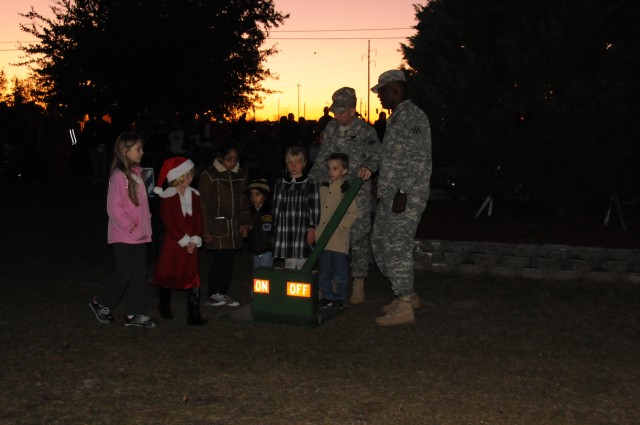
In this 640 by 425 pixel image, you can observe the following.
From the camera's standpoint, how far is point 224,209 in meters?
7.86

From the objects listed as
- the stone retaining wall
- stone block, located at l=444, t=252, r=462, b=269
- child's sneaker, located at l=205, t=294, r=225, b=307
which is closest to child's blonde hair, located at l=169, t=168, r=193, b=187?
child's sneaker, located at l=205, t=294, r=225, b=307

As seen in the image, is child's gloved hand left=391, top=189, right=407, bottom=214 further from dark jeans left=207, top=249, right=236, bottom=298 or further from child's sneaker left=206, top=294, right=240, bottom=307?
child's sneaker left=206, top=294, right=240, bottom=307

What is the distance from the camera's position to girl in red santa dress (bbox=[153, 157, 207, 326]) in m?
7.07

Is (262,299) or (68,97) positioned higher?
(68,97)

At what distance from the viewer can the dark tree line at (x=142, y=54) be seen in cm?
2644

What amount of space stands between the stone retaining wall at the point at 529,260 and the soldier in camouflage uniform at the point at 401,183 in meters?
2.35

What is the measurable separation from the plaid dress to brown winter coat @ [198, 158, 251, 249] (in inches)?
16.4

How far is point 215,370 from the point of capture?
5.82 m

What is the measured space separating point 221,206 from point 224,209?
0.13 ft

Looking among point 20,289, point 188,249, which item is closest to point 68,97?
point 20,289

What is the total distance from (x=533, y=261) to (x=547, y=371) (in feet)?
11.7

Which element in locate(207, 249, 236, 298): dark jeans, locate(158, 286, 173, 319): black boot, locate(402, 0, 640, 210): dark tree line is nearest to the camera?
locate(158, 286, 173, 319): black boot

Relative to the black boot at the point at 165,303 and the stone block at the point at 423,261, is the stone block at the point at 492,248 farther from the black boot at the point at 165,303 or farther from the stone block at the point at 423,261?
the black boot at the point at 165,303

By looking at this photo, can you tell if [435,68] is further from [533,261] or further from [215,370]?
[215,370]
